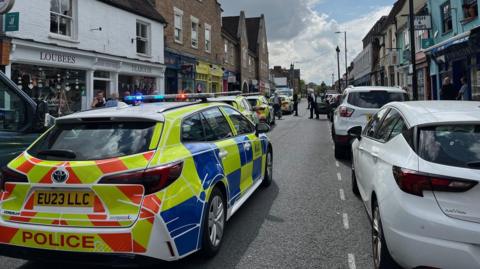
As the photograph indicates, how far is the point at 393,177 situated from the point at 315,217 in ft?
7.67

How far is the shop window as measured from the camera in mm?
16312

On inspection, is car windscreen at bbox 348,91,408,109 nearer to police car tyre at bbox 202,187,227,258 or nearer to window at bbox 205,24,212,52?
police car tyre at bbox 202,187,227,258

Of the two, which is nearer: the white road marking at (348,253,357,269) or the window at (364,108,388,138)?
the white road marking at (348,253,357,269)

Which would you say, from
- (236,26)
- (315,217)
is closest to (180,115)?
(315,217)

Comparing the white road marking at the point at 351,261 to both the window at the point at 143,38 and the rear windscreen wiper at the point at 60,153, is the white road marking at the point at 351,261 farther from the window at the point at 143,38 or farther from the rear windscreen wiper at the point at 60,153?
the window at the point at 143,38

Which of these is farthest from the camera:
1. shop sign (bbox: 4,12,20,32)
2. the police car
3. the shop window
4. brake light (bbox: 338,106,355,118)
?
the shop window

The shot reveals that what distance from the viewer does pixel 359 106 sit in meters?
10.2

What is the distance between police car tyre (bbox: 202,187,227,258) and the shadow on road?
113 millimetres

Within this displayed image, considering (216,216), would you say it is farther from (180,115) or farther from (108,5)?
(108,5)

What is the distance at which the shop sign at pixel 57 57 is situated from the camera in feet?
42.6

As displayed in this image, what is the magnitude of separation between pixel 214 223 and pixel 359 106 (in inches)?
265

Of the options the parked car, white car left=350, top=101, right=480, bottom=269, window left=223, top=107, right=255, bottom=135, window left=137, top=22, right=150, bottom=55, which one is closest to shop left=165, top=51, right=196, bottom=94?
window left=137, top=22, right=150, bottom=55

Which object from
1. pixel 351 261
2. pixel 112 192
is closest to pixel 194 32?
pixel 351 261

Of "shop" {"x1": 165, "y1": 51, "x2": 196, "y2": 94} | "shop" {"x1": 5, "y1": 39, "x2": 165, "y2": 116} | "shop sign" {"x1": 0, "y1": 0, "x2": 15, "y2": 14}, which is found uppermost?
"shop" {"x1": 165, "y1": 51, "x2": 196, "y2": 94}
